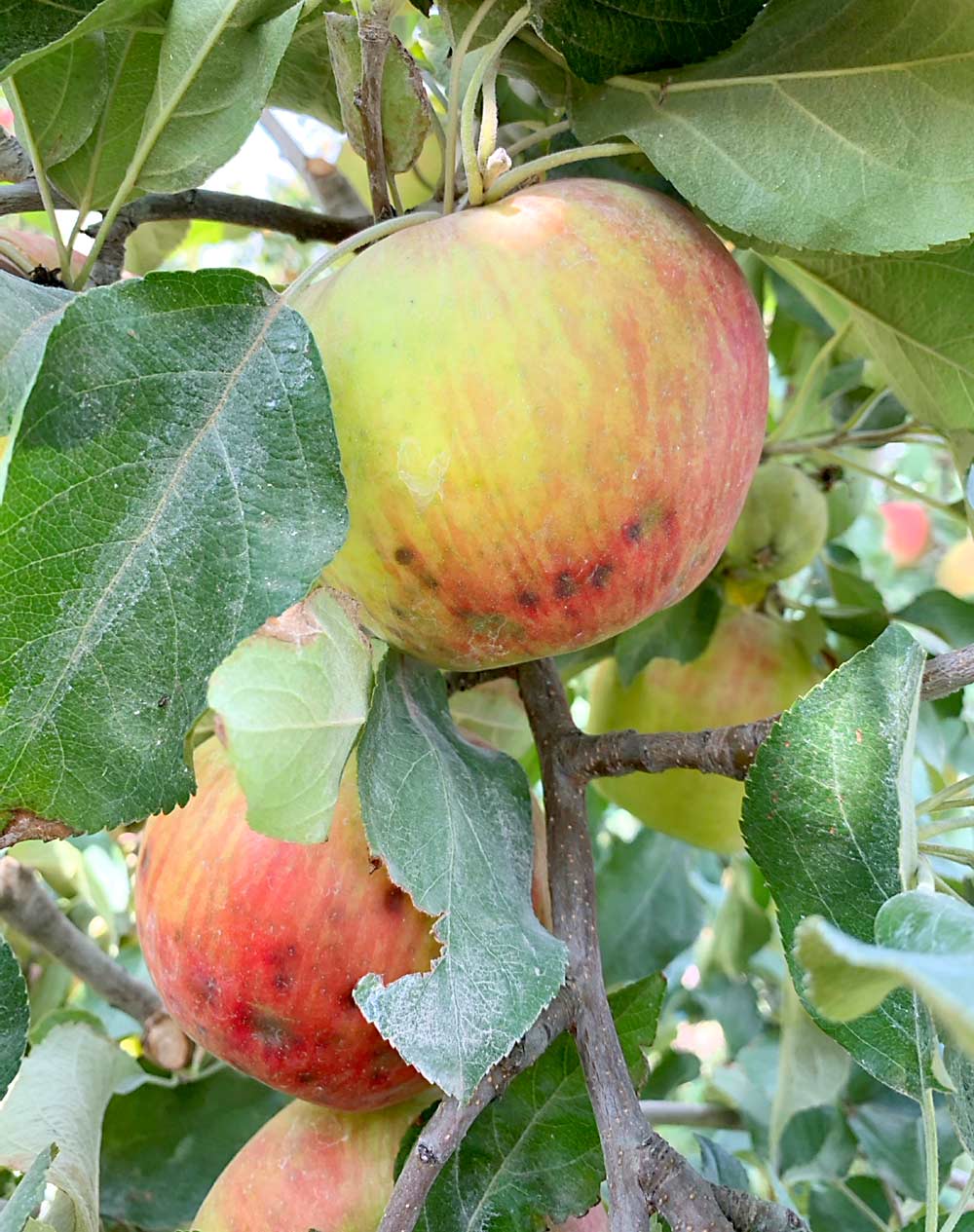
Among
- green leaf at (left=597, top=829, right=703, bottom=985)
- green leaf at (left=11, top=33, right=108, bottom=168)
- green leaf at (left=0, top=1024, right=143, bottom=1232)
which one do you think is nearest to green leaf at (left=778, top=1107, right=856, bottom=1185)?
green leaf at (left=597, top=829, right=703, bottom=985)

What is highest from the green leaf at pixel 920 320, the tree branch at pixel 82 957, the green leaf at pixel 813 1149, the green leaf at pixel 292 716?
the green leaf at pixel 292 716

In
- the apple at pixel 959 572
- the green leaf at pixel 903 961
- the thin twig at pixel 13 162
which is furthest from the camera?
the apple at pixel 959 572

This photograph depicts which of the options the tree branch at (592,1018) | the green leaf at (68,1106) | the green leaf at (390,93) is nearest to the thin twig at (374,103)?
the green leaf at (390,93)

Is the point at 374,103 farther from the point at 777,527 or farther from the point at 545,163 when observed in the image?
the point at 777,527

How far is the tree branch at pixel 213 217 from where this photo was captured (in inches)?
24.1

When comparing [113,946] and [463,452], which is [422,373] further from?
[113,946]

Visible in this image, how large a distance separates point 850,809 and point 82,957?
0.61 meters

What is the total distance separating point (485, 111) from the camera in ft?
1.65

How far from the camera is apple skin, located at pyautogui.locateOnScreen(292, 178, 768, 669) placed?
43 cm

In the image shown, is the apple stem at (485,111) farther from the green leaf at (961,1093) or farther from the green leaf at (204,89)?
the green leaf at (961,1093)

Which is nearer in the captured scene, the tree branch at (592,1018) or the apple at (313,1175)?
the tree branch at (592,1018)

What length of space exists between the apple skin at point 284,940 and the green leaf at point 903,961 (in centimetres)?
23

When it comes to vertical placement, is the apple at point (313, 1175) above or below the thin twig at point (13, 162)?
below

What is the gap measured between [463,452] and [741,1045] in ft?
3.23
